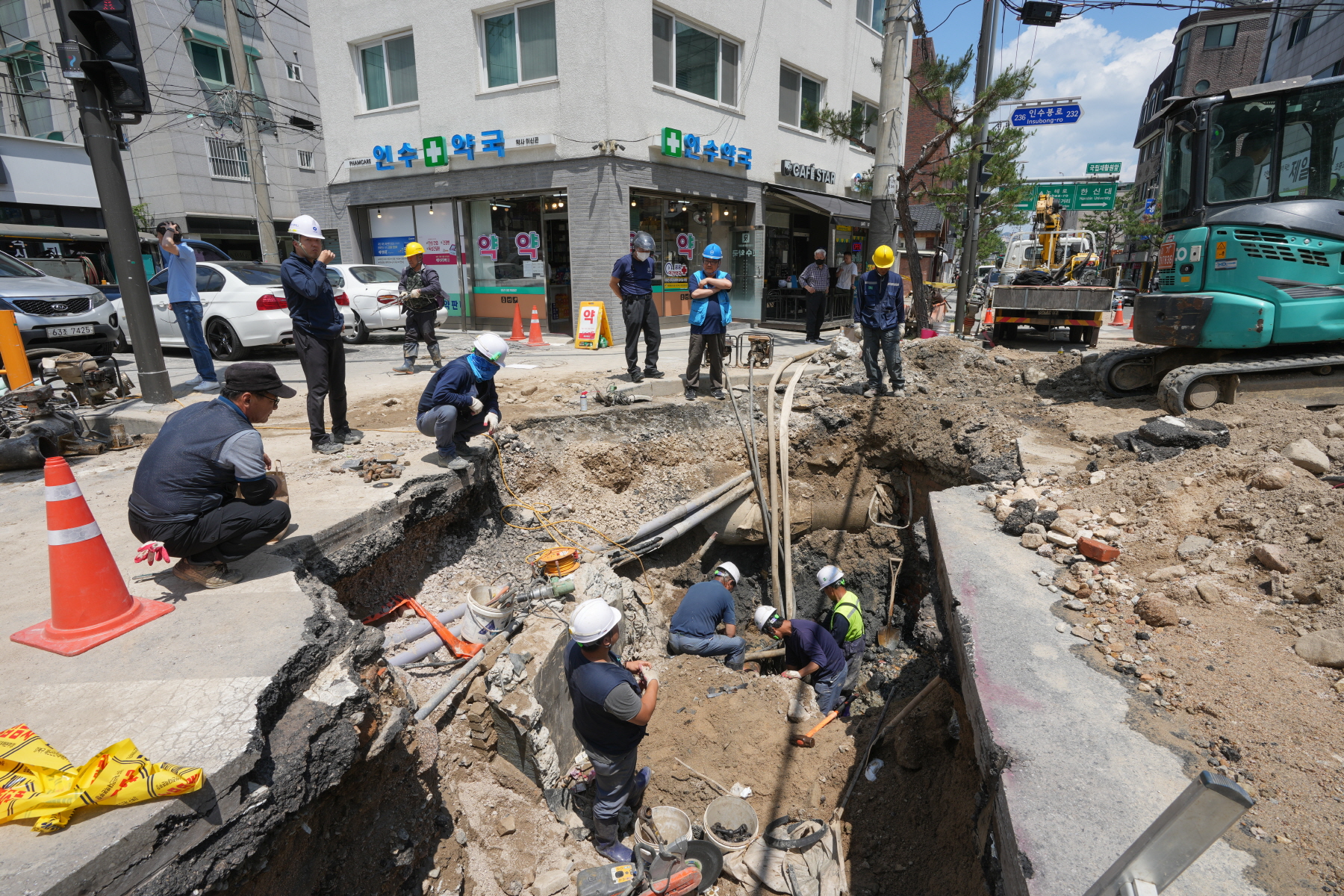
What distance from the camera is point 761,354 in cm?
892

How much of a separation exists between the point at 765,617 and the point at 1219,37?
5478 cm

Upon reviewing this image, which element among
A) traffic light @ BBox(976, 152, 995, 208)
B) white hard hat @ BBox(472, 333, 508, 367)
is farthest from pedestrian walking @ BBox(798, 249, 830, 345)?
white hard hat @ BBox(472, 333, 508, 367)

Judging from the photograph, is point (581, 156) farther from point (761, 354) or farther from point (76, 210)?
point (76, 210)

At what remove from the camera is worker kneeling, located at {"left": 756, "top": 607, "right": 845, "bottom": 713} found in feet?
19.3

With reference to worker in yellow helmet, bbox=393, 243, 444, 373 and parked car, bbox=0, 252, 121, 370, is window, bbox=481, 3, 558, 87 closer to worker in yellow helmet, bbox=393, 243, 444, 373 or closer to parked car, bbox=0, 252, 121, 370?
worker in yellow helmet, bbox=393, 243, 444, 373

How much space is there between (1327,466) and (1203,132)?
405cm

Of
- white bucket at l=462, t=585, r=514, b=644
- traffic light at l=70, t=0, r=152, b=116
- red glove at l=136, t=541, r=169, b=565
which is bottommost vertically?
white bucket at l=462, t=585, r=514, b=644

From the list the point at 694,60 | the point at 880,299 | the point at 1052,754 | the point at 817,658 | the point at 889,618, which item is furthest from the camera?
the point at 694,60

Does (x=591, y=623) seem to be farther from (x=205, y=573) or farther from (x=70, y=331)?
(x=70, y=331)

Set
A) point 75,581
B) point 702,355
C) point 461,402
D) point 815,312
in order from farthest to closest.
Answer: point 815,312 < point 702,355 < point 461,402 < point 75,581

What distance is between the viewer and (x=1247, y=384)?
20.6 feet

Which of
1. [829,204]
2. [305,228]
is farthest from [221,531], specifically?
[829,204]

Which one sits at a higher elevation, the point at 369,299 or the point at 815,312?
the point at 369,299

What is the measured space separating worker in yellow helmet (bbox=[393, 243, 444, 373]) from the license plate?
3.70m
